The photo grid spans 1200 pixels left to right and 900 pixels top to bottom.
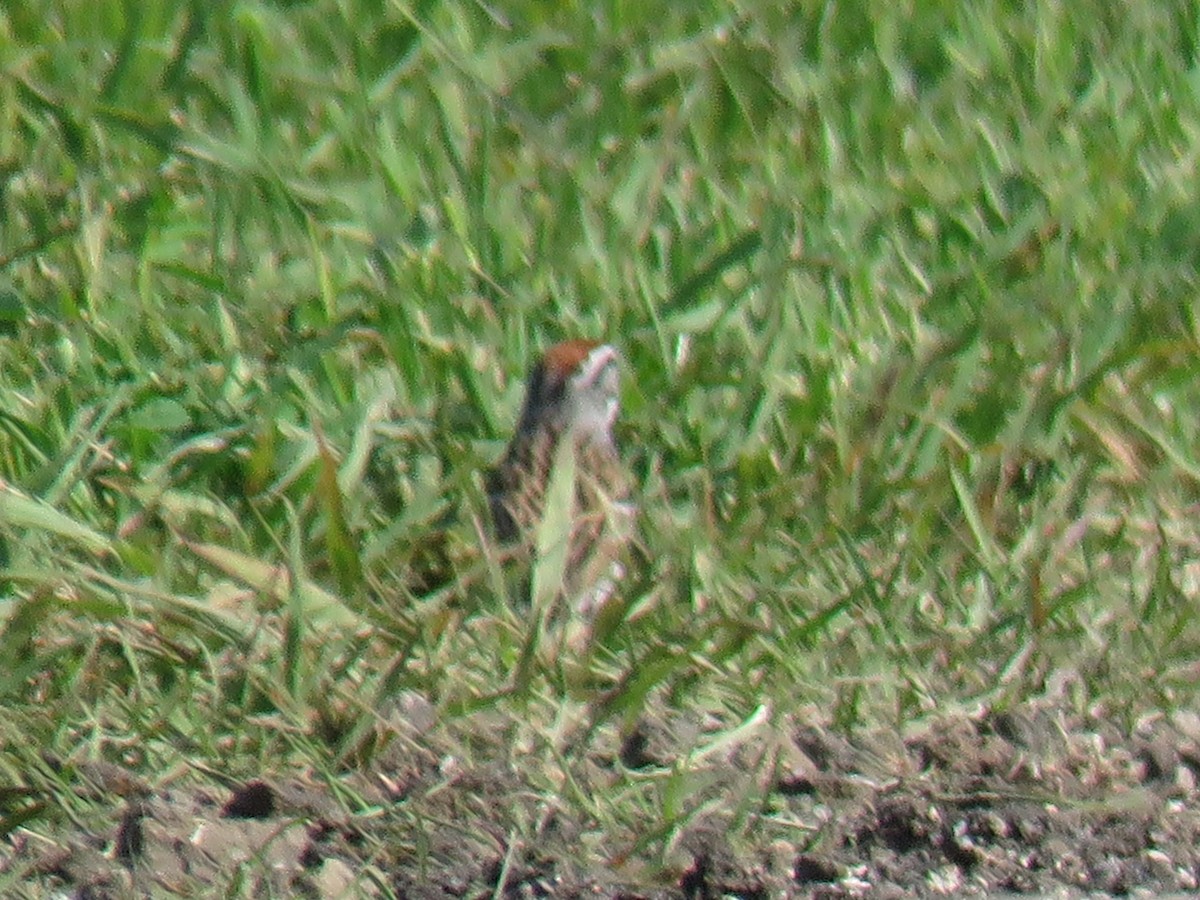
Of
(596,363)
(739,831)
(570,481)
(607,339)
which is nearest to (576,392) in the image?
(596,363)

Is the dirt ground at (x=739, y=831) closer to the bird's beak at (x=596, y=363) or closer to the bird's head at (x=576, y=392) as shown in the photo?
the bird's head at (x=576, y=392)

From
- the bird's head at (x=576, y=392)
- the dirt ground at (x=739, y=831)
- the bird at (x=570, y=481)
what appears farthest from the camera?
the bird's head at (x=576, y=392)

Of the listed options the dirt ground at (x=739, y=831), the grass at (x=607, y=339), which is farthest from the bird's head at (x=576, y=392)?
the dirt ground at (x=739, y=831)

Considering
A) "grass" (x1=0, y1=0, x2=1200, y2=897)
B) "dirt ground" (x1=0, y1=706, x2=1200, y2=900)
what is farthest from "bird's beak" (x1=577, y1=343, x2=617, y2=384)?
"dirt ground" (x1=0, y1=706, x2=1200, y2=900)

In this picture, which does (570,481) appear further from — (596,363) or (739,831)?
(739,831)

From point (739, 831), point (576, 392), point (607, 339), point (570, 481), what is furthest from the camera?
point (607, 339)

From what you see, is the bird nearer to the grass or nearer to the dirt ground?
the grass

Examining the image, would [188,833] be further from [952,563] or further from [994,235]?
[994,235]
